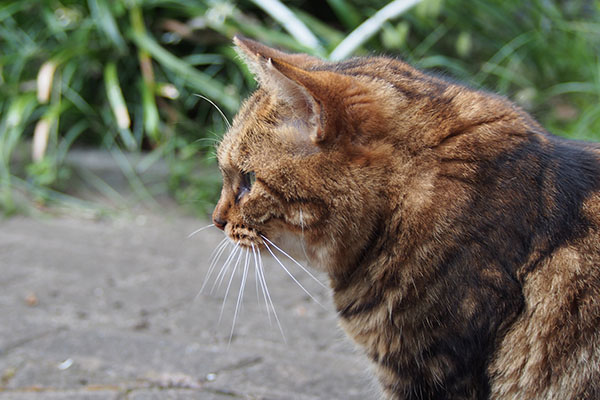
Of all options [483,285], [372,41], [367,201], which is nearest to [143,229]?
[372,41]

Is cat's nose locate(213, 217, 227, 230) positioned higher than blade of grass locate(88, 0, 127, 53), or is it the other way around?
blade of grass locate(88, 0, 127, 53)

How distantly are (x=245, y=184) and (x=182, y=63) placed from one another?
2477 millimetres

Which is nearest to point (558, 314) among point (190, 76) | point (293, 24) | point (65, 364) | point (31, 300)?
point (65, 364)

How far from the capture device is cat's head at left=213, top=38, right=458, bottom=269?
139 centimetres

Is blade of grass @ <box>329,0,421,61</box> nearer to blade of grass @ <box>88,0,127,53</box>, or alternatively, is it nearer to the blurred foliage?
the blurred foliage

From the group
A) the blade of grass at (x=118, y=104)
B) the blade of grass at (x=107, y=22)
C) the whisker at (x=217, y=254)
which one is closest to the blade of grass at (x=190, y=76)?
the blade of grass at (x=107, y=22)

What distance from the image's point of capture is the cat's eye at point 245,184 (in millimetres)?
1575

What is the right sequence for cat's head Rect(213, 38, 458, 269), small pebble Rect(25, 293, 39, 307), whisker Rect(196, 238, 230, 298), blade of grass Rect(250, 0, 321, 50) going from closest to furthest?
cat's head Rect(213, 38, 458, 269) < whisker Rect(196, 238, 230, 298) < small pebble Rect(25, 293, 39, 307) < blade of grass Rect(250, 0, 321, 50)

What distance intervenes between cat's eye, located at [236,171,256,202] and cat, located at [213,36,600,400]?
0.02m

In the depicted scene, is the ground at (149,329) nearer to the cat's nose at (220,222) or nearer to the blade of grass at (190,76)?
the cat's nose at (220,222)

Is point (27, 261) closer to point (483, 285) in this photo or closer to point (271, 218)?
point (271, 218)

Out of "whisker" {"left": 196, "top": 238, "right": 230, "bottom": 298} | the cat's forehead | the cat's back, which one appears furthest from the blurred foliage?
the cat's back

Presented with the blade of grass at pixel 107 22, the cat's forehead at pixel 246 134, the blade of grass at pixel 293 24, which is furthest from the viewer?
the blade of grass at pixel 107 22

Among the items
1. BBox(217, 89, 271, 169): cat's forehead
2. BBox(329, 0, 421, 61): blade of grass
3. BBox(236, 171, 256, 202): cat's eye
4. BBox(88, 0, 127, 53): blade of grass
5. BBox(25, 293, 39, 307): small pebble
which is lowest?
BBox(329, 0, 421, 61): blade of grass
